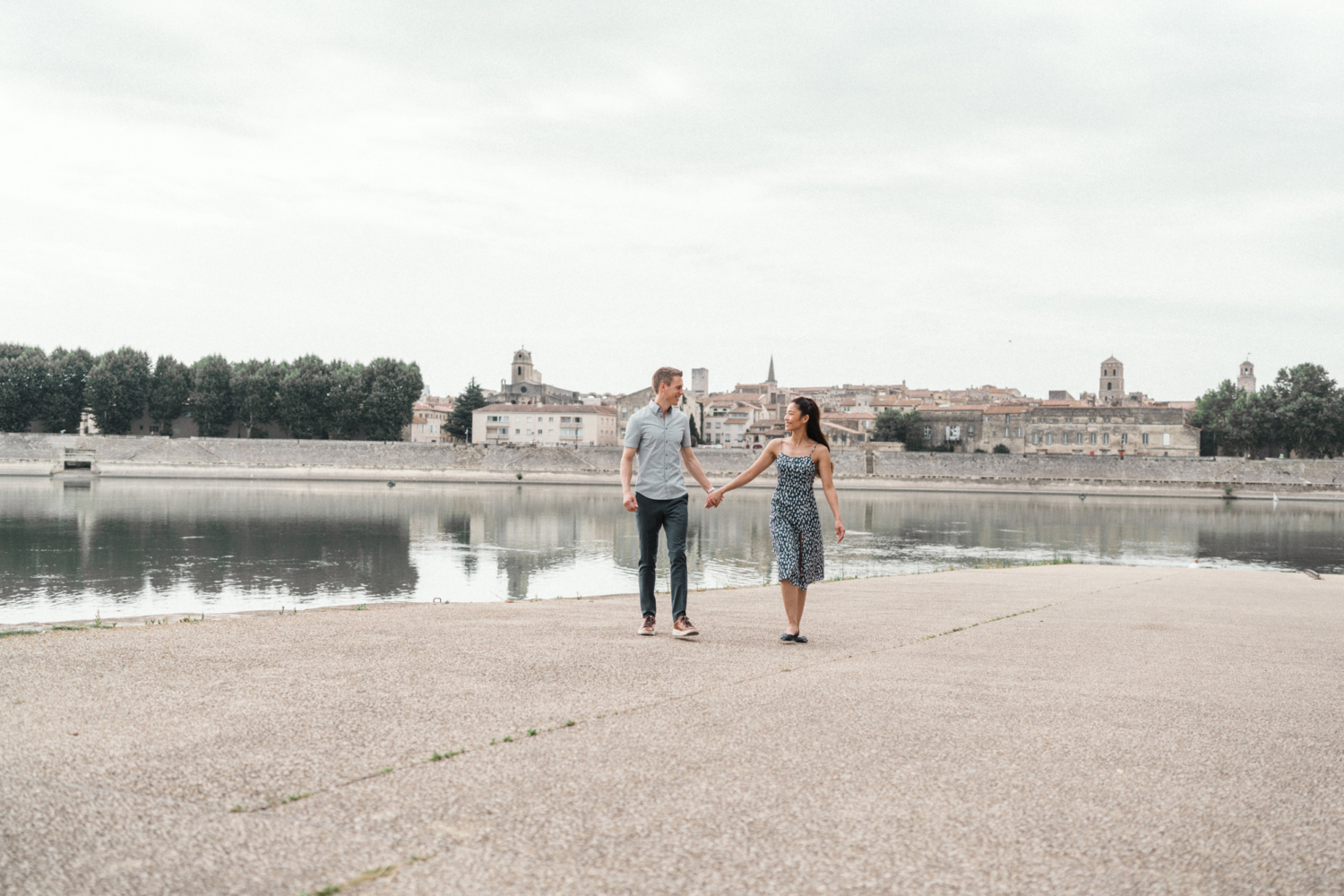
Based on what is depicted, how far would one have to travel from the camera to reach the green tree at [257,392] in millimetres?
91312

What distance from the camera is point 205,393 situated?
91812 mm

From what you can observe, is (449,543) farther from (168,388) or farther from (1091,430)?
(1091,430)

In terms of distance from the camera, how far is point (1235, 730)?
4668 millimetres

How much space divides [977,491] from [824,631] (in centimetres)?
7873

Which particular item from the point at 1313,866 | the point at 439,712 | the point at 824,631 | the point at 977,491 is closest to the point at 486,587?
the point at 824,631

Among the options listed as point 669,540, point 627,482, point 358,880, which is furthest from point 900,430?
point 358,880

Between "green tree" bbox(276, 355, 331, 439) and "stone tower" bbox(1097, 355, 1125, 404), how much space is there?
12222 cm

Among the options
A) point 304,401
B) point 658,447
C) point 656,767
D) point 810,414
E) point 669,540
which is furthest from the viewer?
point 304,401

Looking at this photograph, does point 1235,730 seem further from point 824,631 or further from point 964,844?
point 824,631

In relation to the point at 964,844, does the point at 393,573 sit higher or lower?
lower

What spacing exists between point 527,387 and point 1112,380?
319ft

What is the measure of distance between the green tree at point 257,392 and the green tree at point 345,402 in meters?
5.09

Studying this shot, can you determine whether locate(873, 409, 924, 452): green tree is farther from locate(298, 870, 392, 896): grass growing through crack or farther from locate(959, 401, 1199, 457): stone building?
locate(298, 870, 392, 896): grass growing through crack

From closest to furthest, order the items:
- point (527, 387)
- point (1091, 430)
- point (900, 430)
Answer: point (1091, 430) < point (900, 430) < point (527, 387)
